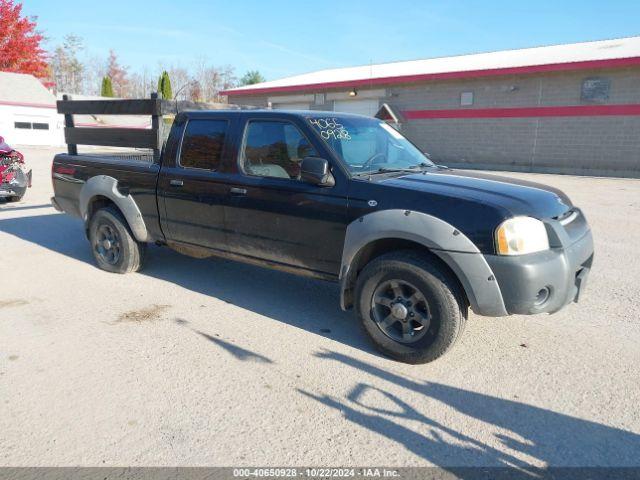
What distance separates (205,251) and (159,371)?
1762 millimetres

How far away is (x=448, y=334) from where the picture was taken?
11.4 feet

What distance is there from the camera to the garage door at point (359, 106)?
84.9 ft

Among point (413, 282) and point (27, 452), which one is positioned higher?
point (413, 282)

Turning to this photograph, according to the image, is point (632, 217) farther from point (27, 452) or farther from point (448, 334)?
point (27, 452)

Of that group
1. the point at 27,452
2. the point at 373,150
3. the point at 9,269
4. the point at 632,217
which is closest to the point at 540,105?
the point at 632,217

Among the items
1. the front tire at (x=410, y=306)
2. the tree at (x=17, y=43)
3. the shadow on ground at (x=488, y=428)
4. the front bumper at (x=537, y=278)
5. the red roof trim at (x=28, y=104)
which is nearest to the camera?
the shadow on ground at (x=488, y=428)

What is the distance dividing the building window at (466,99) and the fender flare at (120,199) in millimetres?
19840

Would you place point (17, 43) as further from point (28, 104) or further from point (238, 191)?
point (238, 191)

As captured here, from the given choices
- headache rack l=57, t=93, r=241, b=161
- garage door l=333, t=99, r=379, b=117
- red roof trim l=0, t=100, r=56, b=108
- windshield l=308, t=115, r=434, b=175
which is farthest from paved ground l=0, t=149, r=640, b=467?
red roof trim l=0, t=100, r=56, b=108

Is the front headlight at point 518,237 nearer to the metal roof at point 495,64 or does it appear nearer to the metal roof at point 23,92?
the metal roof at point 495,64

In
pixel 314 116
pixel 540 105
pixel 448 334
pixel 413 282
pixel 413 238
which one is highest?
pixel 540 105

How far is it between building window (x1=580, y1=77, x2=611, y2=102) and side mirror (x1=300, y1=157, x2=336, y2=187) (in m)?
19.1

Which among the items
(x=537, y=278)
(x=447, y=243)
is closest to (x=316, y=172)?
(x=447, y=243)

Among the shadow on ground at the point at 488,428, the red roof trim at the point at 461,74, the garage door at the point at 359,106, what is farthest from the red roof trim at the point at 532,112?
the shadow on ground at the point at 488,428
